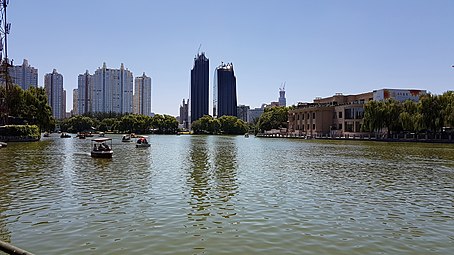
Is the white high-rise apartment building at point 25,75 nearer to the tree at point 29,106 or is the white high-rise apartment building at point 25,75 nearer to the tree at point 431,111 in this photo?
the tree at point 29,106

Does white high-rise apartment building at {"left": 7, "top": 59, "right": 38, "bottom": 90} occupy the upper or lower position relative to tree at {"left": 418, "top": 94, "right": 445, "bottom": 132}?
upper

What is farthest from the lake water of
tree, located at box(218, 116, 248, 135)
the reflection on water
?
tree, located at box(218, 116, 248, 135)

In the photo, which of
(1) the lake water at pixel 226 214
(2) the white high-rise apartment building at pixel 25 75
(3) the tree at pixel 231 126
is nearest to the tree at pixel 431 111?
(1) the lake water at pixel 226 214

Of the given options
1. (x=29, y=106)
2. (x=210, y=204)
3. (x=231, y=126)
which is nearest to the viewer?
(x=210, y=204)

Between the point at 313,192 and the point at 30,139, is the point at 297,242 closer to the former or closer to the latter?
the point at 313,192

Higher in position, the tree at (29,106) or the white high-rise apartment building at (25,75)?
the white high-rise apartment building at (25,75)

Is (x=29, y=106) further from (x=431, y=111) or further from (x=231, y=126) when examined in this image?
(x=231, y=126)

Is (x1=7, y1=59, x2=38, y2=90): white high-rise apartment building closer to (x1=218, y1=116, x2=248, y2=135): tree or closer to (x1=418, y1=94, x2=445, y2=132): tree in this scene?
(x1=218, y1=116, x2=248, y2=135): tree

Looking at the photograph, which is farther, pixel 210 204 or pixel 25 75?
pixel 25 75

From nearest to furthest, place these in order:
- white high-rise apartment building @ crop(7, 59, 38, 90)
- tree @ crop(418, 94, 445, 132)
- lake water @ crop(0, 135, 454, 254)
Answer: lake water @ crop(0, 135, 454, 254) → tree @ crop(418, 94, 445, 132) → white high-rise apartment building @ crop(7, 59, 38, 90)

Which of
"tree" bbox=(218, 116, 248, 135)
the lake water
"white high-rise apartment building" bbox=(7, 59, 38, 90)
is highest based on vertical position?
"white high-rise apartment building" bbox=(7, 59, 38, 90)

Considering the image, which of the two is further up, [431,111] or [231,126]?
[431,111]

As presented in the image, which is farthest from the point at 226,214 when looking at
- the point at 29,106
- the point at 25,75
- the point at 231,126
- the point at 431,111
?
the point at 25,75

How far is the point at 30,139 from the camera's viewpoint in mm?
77750
